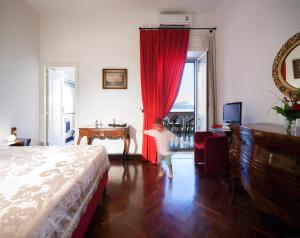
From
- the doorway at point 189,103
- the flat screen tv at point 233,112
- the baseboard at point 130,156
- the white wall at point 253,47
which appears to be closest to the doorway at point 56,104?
the baseboard at point 130,156

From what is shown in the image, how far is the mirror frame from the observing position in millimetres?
1841

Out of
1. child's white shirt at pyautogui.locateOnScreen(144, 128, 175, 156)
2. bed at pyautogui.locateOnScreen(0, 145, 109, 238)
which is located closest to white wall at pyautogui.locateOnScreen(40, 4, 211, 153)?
child's white shirt at pyautogui.locateOnScreen(144, 128, 175, 156)

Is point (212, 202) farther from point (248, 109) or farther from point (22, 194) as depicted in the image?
point (22, 194)

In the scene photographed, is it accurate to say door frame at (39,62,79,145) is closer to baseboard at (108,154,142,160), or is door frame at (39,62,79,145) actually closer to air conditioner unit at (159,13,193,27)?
baseboard at (108,154,142,160)

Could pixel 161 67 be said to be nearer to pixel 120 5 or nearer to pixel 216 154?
pixel 120 5

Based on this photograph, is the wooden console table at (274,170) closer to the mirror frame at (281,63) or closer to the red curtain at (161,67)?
the mirror frame at (281,63)

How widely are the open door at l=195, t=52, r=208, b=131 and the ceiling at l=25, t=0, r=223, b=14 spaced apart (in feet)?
3.23

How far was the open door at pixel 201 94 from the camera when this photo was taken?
13.2 feet

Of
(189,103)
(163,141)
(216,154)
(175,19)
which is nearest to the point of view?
(163,141)

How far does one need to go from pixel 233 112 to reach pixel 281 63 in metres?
1.00

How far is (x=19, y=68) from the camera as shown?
11.1ft

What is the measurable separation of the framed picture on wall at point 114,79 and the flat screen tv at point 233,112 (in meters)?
2.26

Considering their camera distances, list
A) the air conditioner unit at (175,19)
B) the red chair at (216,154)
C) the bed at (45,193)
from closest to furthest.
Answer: the bed at (45,193)
the red chair at (216,154)
the air conditioner unit at (175,19)

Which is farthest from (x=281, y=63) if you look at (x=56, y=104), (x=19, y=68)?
(x=56, y=104)
